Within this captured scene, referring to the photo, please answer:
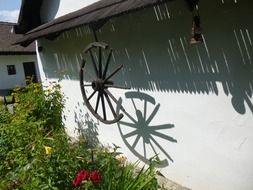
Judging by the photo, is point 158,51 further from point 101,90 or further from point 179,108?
point 101,90

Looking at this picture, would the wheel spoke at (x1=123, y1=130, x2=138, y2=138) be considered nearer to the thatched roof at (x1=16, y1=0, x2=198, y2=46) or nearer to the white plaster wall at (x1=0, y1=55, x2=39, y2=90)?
the thatched roof at (x1=16, y1=0, x2=198, y2=46)

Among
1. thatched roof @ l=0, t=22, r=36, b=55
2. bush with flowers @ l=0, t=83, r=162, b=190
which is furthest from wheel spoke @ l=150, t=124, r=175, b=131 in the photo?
thatched roof @ l=0, t=22, r=36, b=55

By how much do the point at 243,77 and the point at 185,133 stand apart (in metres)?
1.29

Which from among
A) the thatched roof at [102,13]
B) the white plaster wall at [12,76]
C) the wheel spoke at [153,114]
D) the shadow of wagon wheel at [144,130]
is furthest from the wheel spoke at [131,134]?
the white plaster wall at [12,76]

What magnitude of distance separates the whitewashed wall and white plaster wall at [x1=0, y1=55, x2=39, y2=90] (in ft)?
65.1

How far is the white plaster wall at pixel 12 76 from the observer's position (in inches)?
976

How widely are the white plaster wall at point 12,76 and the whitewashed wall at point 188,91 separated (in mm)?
19843

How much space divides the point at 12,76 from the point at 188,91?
890 inches

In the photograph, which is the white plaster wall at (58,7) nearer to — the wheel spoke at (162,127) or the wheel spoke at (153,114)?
the wheel spoke at (153,114)

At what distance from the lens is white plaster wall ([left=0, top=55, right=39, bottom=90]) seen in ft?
81.3

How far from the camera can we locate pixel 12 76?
83.0 feet

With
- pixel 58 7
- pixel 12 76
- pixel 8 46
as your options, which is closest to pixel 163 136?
pixel 58 7

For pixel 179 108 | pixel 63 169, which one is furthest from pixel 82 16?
pixel 63 169

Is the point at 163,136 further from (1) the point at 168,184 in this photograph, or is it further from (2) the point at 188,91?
(2) the point at 188,91
